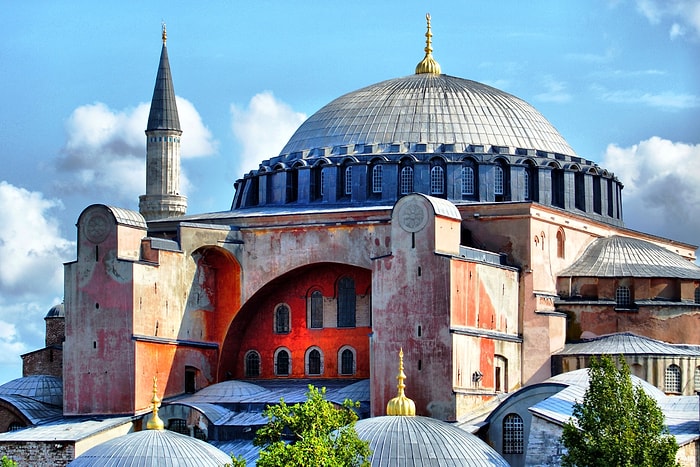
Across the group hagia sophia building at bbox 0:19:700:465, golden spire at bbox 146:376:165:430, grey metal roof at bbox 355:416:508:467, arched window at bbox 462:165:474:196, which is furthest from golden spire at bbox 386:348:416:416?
arched window at bbox 462:165:474:196

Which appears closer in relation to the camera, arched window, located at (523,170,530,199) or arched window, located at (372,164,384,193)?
arched window, located at (372,164,384,193)

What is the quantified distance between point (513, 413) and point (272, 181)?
637 inches

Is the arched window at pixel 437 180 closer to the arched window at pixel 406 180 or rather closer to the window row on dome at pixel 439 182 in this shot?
the window row on dome at pixel 439 182

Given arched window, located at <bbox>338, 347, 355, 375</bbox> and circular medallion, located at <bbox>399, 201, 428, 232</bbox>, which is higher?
circular medallion, located at <bbox>399, 201, 428, 232</bbox>

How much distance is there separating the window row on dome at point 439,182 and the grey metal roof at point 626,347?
678 centimetres

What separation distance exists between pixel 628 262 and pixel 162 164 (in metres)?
20.9

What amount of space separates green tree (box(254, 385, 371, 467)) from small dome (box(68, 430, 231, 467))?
2789 mm

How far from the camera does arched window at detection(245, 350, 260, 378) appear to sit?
66812 mm

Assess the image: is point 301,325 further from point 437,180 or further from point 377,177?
point 437,180

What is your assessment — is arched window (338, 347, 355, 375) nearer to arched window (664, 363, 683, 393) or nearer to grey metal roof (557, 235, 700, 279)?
A: grey metal roof (557, 235, 700, 279)

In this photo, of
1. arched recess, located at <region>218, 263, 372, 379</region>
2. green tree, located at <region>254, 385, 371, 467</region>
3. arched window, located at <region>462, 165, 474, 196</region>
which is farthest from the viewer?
arched window, located at <region>462, 165, 474, 196</region>

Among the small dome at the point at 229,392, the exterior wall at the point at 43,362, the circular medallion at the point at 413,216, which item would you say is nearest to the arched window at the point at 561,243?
the circular medallion at the point at 413,216

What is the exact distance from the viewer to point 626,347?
61.4m

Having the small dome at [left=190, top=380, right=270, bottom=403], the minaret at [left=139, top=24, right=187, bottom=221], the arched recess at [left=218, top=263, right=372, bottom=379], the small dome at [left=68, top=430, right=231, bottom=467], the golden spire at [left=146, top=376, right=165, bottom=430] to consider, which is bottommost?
the small dome at [left=68, top=430, right=231, bottom=467]
